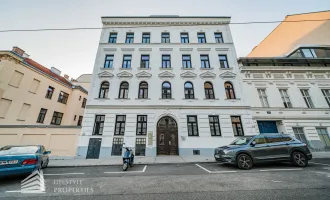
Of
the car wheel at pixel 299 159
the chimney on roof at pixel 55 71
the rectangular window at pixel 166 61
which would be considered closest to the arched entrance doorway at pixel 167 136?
the rectangular window at pixel 166 61

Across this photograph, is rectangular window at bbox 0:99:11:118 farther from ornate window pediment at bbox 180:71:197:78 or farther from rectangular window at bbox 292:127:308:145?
rectangular window at bbox 292:127:308:145

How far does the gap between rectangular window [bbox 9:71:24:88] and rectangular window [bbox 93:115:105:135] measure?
10.8 m

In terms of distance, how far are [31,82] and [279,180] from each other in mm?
23716

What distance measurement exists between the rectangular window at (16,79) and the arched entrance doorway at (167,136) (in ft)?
54.9

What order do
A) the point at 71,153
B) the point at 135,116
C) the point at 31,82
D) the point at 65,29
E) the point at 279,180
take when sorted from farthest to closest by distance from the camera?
the point at 31,82 → the point at 135,116 → the point at 71,153 → the point at 65,29 → the point at 279,180

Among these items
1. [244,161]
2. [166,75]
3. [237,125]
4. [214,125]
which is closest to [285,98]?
[237,125]

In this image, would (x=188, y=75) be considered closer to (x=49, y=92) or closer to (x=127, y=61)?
(x=127, y=61)

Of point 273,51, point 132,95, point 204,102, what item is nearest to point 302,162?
point 204,102

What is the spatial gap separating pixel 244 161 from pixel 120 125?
997cm

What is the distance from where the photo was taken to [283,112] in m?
12.1

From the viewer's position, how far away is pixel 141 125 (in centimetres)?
1147

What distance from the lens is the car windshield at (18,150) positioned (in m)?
5.24

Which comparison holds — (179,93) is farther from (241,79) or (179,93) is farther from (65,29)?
(65,29)

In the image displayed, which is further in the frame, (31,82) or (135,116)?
(31,82)
